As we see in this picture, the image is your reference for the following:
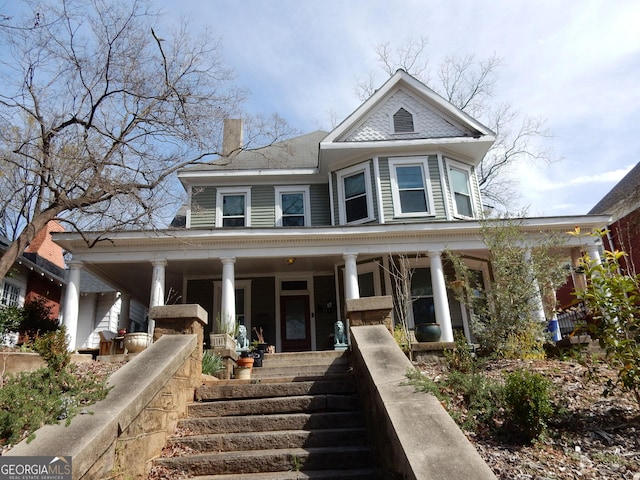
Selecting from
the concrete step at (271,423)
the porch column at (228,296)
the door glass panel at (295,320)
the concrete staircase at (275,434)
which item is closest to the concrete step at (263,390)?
the concrete staircase at (275,434)

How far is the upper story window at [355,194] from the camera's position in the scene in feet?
44.2

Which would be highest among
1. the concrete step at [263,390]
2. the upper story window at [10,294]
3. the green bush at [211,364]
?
the upper story window at [10,294]

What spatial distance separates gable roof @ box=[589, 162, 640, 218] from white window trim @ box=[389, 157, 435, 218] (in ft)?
22.9

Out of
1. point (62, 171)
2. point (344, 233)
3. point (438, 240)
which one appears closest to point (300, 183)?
point (344, 233)

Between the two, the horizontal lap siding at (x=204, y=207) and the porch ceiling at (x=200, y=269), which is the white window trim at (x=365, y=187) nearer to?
the porch ceiling at (x=200, y=269)

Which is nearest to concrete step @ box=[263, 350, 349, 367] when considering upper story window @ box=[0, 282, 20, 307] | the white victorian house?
the white victorian house

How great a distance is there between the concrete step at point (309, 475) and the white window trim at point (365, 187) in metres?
9.72

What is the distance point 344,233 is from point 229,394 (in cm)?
658

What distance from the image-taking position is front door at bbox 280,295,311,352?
13.8 metres

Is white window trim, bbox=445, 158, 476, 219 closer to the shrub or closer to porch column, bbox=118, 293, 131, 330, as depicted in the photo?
the shrub

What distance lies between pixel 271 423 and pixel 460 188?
35.4 ft

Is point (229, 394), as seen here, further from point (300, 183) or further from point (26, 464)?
point (300, 183)

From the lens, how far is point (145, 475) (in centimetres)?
380

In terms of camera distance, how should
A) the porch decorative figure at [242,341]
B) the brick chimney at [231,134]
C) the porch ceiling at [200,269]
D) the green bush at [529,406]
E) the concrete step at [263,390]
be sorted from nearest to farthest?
the green bush at [529,406], the concrete step at [263,390], the porch decorative figure at [242,341], the porch ceiling at [200,269], the brick chimney at [231,134]
